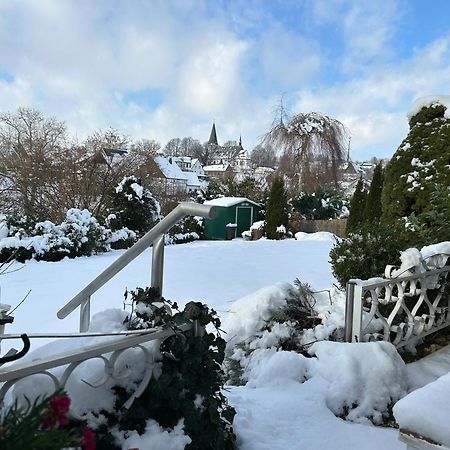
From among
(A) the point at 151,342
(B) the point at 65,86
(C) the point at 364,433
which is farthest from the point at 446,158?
(B) the point at 65,86

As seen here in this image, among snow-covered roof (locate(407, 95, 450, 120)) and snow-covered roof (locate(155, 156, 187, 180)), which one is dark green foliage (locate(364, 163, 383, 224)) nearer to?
snow-covered roof (locate(407, 95, 450, 120))

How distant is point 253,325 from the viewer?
310 centimetres

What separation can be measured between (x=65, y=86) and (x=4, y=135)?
6.50 metres

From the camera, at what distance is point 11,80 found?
7406 mm

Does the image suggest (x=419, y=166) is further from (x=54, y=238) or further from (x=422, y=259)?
(x=54, y=238)

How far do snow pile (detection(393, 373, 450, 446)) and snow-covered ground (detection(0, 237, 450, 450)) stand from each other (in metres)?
0.77

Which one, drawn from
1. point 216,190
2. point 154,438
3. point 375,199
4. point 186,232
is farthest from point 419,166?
point 216,190

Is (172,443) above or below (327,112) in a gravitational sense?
below

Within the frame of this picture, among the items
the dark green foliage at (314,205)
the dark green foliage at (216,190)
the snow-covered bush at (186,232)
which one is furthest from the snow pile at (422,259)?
the dark green foliage at (216,190)

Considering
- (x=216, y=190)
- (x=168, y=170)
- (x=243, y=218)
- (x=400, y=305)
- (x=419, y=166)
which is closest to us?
(x=400, y=305)

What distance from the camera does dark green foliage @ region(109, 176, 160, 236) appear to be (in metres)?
11.1

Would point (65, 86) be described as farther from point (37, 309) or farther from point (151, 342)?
point (151, 342)

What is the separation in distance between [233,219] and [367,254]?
1214cm

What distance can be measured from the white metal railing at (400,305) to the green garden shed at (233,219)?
11229mm
